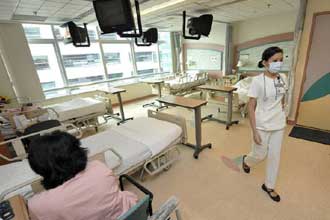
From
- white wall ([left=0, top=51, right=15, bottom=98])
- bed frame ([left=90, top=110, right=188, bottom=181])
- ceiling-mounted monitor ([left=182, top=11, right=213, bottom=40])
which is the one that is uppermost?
ceiling-mounted monitor ([left=182, top=11, right=213, bottom=40])

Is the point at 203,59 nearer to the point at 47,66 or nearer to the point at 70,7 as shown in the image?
the point at 70,7

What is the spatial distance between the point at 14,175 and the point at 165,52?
6.61 metres

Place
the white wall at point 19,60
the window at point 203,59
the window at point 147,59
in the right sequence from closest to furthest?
1. the white wall at point 19,60
2. the window at point 203,59
3. the window at point 147,59

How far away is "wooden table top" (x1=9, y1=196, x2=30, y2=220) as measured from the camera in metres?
0.91

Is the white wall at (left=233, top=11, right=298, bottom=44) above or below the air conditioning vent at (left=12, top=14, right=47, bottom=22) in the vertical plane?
below

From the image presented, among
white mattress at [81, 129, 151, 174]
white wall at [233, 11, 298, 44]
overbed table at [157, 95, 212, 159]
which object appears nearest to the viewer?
white mattress at [81, 129, 151, 174]

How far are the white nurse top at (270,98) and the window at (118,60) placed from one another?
5.07m

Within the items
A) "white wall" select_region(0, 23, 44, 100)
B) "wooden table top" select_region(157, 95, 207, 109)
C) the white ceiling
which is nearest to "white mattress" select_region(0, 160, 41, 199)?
"wooden table top" select_region(157, 95, 207, 109)

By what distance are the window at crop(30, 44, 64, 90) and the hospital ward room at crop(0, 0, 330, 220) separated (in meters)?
0.03

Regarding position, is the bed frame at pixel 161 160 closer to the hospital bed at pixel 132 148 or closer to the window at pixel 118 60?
the hospital bed at pixel 132 148

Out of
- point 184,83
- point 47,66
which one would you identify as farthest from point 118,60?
point 184,83

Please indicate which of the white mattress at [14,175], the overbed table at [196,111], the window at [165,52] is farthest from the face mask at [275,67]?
the window at [165,52]

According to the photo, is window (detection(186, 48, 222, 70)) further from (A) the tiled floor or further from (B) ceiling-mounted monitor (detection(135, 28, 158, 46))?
(A) the tiled floor

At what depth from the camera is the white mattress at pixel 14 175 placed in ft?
5.01
